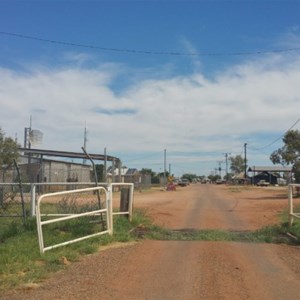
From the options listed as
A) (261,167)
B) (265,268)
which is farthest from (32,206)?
(261,167)

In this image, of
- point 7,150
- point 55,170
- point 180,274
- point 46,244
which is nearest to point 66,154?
point 55,170

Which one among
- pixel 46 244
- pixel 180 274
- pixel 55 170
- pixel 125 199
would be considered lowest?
pixel 180 274

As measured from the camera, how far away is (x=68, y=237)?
11625 mm

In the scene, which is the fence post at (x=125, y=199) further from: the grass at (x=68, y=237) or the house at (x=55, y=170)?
the house at (x=55, y=170)

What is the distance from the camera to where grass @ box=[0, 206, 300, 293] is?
27.2 ft

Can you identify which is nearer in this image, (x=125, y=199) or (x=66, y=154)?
(x=125, y=199)

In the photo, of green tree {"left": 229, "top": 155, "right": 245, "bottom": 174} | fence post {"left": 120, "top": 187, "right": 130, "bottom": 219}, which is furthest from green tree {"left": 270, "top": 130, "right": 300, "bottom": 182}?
green tree {"left": 229, "top": 155, "right": 245, "bottom": 174}

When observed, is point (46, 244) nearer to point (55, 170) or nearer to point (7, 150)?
point (7, 150)

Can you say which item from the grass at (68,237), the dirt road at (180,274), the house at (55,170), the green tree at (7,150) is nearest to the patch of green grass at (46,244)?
the grass at (68,237)

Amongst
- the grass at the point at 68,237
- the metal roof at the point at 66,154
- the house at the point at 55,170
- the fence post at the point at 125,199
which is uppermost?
the metal roof at the point at 66,154

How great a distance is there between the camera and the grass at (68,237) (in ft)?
27.2

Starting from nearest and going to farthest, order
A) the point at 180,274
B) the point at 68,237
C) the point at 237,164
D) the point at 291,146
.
Answer: the point at 180,274 < the point at 68,237 < the point at 291,146 < the point at 237,164

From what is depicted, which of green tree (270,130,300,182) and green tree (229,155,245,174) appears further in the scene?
green tree (229,155,245,174)

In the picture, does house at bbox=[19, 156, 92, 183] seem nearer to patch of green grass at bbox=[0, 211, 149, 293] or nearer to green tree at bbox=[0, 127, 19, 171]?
green tree at bbox=[0, 127, 19, 171]
